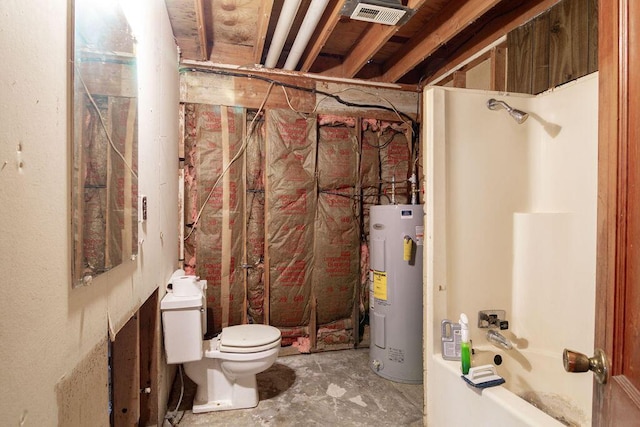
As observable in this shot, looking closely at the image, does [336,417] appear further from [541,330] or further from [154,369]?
[541,330]

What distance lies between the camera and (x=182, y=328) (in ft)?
6.13

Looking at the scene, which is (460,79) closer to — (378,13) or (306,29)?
(378,13)

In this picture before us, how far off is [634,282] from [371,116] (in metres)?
2.66

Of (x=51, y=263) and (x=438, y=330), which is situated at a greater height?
(x=51, y=263)

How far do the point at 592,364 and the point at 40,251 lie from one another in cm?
109

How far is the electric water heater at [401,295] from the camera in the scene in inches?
94.4

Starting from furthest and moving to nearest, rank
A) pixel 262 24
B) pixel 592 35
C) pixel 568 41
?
1. pixel 262 24
2. pixel 568 41
3. pixel 592 35

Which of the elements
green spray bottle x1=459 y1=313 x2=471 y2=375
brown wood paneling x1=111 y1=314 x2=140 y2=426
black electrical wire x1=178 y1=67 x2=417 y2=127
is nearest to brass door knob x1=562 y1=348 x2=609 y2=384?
Answer: green spray bottle x1=459 y1=313 x2=471 y2=375

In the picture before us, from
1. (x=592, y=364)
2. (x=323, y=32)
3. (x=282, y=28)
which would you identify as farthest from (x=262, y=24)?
(x=592, y=364)

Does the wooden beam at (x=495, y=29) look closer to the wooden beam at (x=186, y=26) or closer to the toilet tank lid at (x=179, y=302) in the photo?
the wooden beam at (x=186, y=26)

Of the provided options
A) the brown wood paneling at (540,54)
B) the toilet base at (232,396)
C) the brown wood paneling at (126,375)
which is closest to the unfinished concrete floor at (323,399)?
the toilet base at (232,396)

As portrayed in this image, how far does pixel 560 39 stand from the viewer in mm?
1759

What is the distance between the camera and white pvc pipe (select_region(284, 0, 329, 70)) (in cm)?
191

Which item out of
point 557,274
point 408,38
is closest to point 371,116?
point 408,38
